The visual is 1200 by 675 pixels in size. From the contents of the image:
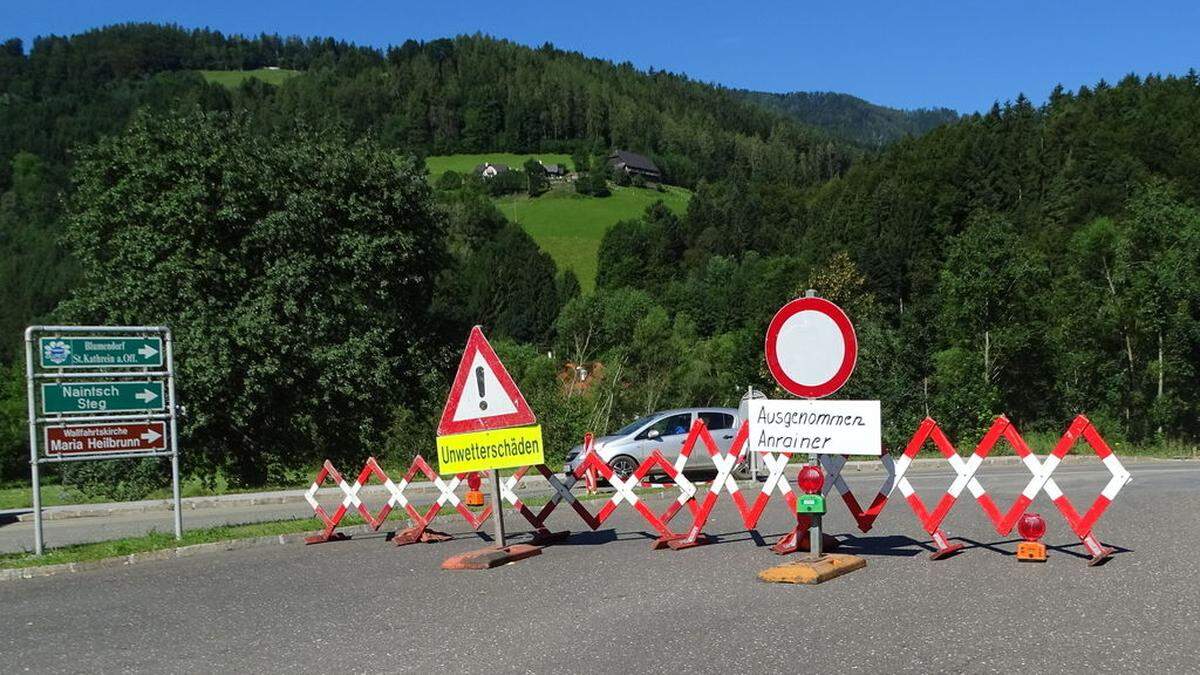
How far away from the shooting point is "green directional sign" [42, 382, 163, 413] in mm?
12531

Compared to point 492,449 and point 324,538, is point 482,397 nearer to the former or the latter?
point 492,449

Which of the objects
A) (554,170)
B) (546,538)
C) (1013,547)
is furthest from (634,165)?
(1013,547)

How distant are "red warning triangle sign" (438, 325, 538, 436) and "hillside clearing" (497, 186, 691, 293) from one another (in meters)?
102

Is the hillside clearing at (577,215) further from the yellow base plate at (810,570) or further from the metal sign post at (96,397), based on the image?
the yellow base plate at (810,570)

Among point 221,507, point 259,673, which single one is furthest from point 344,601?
point 221,507

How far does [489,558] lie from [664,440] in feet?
41.1

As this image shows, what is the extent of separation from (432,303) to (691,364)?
96.0ft

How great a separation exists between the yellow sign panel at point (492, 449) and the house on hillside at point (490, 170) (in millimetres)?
142465

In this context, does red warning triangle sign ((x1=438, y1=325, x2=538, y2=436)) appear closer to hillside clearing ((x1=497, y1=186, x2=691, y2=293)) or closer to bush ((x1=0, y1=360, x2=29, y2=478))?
bush ((x1=0, y1=360, x2=29, y2=478))

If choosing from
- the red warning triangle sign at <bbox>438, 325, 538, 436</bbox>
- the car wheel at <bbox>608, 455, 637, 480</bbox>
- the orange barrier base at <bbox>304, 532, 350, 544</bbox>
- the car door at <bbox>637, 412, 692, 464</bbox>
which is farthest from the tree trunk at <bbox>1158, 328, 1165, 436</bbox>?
the red warning triangle sign at <bbox>438, 325, 538, 436</bbox>

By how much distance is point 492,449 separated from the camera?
410 inches

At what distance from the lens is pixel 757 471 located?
2189 centimetres

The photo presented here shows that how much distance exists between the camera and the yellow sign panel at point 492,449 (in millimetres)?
10289

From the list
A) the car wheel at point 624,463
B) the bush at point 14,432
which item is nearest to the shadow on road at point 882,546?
the car wheel at point 624,463
